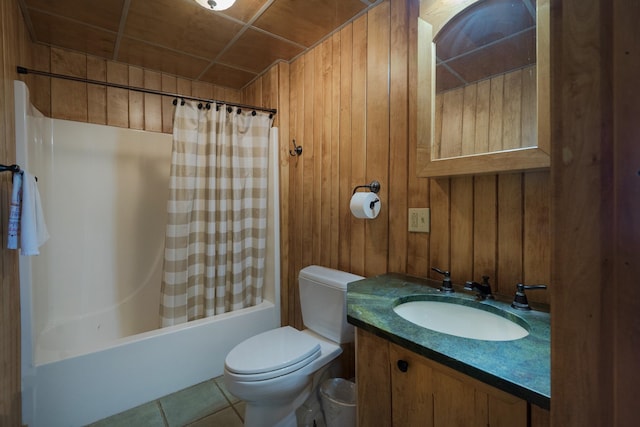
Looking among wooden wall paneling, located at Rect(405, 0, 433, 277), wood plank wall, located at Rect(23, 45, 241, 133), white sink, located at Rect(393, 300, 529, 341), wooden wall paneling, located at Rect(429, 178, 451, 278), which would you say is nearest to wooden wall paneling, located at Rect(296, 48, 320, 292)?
wooden wall paneling, located at Rect(405, 0, 433, 277)

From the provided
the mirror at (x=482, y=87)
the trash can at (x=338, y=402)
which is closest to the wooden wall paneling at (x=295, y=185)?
the trash can at (x=338, y=402)

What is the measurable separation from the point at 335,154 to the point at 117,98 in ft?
6.02

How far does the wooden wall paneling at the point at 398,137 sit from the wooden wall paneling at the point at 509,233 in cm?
42

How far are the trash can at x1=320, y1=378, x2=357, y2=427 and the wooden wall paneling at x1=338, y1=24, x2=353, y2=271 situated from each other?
24.2 inches

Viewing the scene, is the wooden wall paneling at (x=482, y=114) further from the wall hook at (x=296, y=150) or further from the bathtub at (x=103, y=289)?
the bathtub at (x=103, y=289)

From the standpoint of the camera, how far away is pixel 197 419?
1.54m

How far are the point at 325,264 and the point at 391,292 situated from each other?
75 centimetres

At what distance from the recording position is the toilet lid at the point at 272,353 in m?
1.22

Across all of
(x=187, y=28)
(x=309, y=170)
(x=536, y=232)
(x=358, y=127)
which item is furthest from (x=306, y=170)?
(x=536, y=232)

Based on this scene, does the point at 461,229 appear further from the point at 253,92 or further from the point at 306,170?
the point at 253,92

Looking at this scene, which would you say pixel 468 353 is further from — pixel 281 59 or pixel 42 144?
pixel 42 144

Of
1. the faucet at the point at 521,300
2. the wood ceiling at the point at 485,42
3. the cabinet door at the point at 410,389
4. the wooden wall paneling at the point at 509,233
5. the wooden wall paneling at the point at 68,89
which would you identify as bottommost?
the cabinet door at the point at 410,389

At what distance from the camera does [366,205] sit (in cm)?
144

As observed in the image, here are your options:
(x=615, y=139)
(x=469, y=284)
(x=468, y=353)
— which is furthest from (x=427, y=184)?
(x=615, y=139)
